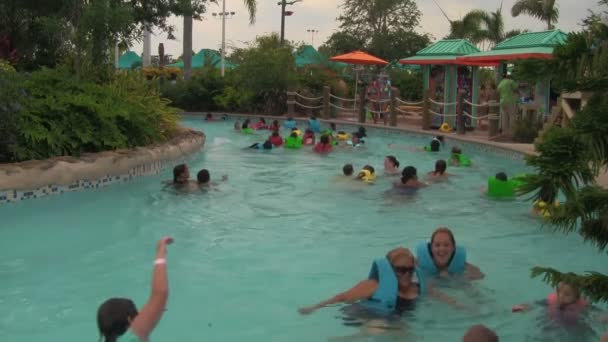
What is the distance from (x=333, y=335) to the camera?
559cm

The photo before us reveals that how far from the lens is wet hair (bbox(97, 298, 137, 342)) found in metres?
3.02

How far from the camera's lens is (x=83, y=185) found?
1098 cm

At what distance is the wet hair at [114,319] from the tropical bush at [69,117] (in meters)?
8.00

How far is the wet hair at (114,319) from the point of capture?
3.02m

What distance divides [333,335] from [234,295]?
1408mm

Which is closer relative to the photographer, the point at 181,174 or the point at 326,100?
the point at 181,174

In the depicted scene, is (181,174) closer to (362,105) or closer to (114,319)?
(114,319)

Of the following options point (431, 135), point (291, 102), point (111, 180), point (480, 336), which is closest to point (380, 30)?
point (291, 102)

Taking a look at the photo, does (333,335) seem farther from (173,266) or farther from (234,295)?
(173,266)

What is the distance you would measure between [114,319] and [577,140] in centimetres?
199

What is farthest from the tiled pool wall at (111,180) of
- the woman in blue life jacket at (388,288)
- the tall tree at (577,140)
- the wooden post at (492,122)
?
the tall tree at (577,140)

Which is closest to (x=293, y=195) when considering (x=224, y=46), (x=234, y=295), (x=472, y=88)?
(x=234, y=295)

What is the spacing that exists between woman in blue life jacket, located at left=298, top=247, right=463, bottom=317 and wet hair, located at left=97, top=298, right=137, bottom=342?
2.64m

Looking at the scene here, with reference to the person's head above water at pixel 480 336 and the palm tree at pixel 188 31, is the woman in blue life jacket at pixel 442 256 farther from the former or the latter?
the palm tree at pixel 188 31
